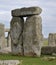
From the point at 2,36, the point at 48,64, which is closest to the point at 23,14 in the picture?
the point at 48,64

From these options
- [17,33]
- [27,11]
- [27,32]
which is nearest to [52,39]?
[17,33]

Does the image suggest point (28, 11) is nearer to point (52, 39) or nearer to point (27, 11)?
point (27, 11)

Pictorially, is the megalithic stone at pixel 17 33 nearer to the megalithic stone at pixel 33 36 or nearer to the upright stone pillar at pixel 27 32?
the upright stone pillar at pixel 27 32

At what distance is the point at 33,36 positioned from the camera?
2147 centimetres

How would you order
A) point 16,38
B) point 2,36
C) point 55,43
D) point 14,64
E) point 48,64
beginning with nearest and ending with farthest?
point 14,64 < point 48,64 < point 16,38 < point 55,43 < point 2,36

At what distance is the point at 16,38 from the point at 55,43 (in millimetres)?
11322

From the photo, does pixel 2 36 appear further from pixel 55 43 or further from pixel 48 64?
pixel 48 64

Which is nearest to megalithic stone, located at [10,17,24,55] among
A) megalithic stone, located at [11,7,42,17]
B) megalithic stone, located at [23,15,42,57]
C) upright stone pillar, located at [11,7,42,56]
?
upright stone pillar, located at [11,7,42,56]

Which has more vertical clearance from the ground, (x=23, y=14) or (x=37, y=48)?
(x=23, y=14)

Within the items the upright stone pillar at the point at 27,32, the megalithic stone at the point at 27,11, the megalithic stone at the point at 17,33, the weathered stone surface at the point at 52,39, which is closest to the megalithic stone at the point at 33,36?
the upright stone pillar at the point at 27,32

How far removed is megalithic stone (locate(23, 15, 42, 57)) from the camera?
21281mm

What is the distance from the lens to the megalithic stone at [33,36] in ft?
69.8

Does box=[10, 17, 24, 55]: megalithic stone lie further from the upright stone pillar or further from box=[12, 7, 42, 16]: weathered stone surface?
box=[12, 7, 42, 16]: weathered stone surface

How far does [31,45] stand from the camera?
2145 centimetres
